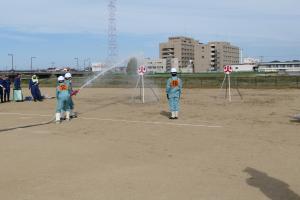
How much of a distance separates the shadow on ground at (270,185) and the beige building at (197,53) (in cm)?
13303

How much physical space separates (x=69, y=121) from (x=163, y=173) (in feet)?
30.5

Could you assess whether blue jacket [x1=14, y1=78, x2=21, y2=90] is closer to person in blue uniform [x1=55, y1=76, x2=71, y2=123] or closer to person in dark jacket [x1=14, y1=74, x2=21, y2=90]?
person in dark jacket [x1=14, y1=74, x2=21, y2=90]

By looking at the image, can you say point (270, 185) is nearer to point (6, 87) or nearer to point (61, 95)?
point (61, 95)

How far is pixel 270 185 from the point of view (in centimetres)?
741

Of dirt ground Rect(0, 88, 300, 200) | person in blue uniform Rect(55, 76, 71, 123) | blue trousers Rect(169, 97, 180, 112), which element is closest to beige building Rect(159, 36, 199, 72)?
blue trousers Rect(169, 97, 180, 112)

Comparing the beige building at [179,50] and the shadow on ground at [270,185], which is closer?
the shadow on ground at [270,185]

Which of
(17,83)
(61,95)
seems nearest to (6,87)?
(17,83)

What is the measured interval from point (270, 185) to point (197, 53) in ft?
467

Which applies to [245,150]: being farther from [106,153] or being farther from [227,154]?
[106,153]

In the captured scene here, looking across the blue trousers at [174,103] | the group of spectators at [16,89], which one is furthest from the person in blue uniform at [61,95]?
the group of spectators at [16,89]

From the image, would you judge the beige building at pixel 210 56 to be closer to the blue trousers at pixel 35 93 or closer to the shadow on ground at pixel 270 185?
the blue trousers at pixel 35 93

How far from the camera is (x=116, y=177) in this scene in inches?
319

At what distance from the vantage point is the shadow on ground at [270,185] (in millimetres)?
6773

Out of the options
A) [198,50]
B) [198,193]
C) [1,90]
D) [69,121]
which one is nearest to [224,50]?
[198,50]
